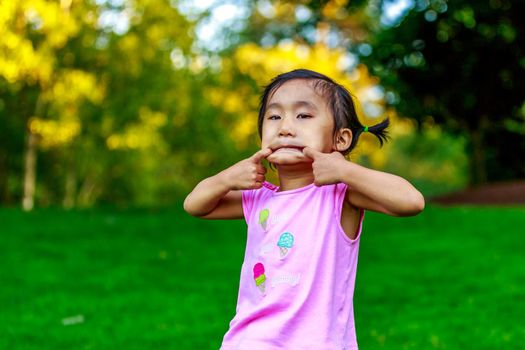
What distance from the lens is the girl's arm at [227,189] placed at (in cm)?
241

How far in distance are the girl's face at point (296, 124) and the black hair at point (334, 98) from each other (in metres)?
0.02

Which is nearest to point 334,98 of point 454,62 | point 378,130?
point 378,130

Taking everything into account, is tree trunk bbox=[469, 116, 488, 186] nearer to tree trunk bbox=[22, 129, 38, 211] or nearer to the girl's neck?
tree trunk bbox=[22, 129, 38, 211]

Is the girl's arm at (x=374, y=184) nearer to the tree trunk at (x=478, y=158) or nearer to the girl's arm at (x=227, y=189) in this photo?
the girl's arm at (x=227, y=189)

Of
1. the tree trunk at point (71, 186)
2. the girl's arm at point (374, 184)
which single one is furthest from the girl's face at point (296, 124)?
the tree trunk at point (71, 186)

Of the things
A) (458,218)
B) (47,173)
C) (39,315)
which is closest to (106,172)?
(47,173)

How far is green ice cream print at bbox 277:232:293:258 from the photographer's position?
2285 mm

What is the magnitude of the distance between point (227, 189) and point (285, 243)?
310 mm

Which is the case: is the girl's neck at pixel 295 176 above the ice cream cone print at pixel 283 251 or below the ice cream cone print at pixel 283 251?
above

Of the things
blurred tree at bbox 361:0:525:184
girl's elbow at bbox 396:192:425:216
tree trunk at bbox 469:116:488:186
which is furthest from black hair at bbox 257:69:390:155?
tree trunk at bbox 469:116:488:186

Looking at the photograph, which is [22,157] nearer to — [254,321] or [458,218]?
[458,218]

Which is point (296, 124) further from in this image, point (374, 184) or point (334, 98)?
point (374, 184)

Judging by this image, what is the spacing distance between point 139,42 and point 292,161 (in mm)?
17222

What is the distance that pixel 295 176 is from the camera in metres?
2.45
